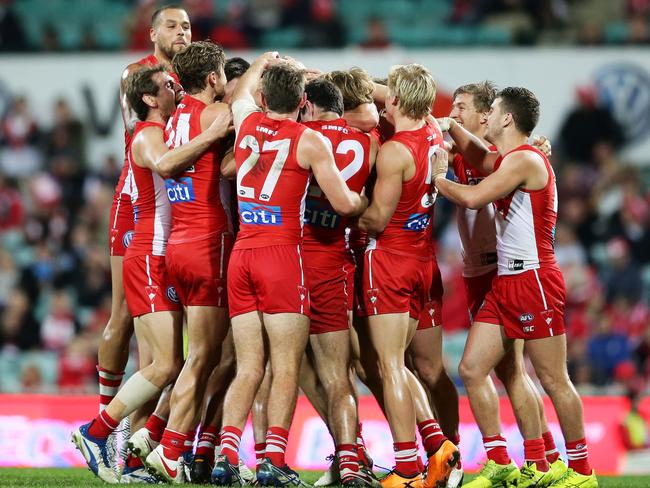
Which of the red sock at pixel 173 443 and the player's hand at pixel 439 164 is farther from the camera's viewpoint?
the player's hand at pixel 439 164

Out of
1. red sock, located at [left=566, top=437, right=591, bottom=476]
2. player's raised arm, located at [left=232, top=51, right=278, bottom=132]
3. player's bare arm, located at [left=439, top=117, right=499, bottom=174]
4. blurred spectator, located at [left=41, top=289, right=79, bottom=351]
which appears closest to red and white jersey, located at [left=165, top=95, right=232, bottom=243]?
player's raised arm, located at [left=232, top=51, right=278, bottom=132]

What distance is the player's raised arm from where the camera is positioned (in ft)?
25.3

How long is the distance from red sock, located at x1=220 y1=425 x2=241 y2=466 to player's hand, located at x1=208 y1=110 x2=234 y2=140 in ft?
7.02

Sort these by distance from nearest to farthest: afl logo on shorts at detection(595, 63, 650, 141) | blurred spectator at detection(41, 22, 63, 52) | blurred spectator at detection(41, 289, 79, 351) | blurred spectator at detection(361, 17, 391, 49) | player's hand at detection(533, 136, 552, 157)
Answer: player's hand at detection(533, 136, 552, 157)
blurred spectator at detection(41, 289, 79, 351)
afl logo on shorts at detection(595, 63, 650, 141)
blurred spectator at detection(361, 17, 391, 49)
blurred spectator at detection(41, 22, 63, 52)

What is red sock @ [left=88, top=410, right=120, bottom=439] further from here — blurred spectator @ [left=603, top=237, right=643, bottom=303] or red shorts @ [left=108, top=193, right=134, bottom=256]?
blurred spectator @ [left=603, top=237, right=643, bottom=303]

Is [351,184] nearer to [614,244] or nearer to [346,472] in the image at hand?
[346,472]

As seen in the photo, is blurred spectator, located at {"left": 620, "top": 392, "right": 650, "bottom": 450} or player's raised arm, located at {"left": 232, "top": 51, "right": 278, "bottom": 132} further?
blurred spectator, located at {"left": 620, "top": 392, "right": 650, "bottom": 450}

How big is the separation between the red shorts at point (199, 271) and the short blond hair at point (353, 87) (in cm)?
146

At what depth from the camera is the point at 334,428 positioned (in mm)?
7922

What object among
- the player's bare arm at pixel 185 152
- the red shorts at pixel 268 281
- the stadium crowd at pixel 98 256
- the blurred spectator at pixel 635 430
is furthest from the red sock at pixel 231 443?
the stadium crowd at pixel 98 256

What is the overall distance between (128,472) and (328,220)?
253cm

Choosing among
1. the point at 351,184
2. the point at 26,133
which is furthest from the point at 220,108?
the point at 26,133

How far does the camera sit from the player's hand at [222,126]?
7844 mm

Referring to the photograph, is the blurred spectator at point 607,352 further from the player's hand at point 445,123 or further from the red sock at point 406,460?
the red sock at point 406,460
